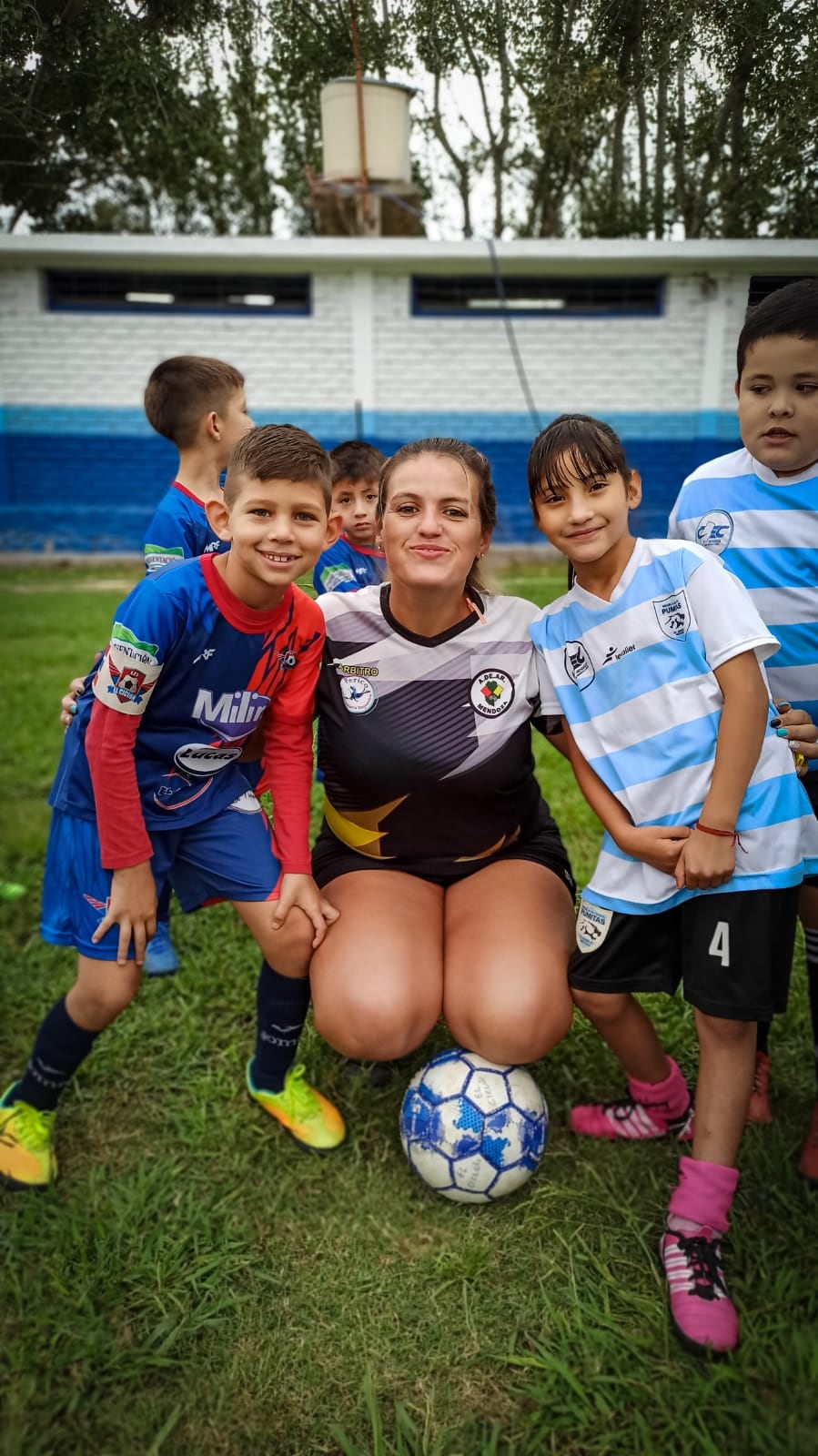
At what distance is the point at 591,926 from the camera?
1939 millimetres

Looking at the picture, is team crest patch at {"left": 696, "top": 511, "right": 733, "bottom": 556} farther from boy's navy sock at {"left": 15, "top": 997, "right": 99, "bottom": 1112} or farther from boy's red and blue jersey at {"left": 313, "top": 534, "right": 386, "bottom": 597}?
boy's navy sock at {"left": 15, "top": 997, "right": 99, "bottom": 1112}

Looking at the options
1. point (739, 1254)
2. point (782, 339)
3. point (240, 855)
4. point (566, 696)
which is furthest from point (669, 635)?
point (739, 1254)

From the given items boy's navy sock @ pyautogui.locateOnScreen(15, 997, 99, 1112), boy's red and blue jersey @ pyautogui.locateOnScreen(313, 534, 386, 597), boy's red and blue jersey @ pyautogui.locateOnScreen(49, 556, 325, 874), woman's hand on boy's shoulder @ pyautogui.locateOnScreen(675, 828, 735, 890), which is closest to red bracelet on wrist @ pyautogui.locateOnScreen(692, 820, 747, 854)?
woman's hand on boy's shoulder @ pyautogui.locateOnScreen(675, 828, 735, 890)

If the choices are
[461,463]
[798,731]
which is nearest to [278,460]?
[461,463]

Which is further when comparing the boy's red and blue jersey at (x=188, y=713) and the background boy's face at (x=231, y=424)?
the background boy's face at (x=231, y=424)

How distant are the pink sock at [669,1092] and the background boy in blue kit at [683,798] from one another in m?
0.35

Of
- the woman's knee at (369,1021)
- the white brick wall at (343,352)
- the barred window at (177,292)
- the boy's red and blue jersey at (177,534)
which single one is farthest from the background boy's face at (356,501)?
the barred window at (177,292)

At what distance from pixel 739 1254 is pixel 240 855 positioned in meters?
1.37

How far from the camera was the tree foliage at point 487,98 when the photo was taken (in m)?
1.66

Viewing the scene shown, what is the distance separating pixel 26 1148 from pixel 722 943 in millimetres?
1669

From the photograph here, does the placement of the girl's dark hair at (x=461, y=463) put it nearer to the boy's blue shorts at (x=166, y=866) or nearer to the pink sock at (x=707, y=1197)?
the boy's blue shorts at (x=166, y=866)

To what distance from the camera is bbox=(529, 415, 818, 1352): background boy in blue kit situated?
170 cm

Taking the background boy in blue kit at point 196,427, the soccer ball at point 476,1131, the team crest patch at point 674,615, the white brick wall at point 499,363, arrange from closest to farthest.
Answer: the team crest patch at point 674,615 < the soccer ball at point 476,1131 < the background boy in blue kit at point 196,427 < the white brick wall at point 499,363

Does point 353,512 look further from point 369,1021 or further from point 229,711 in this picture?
point 369,1021
